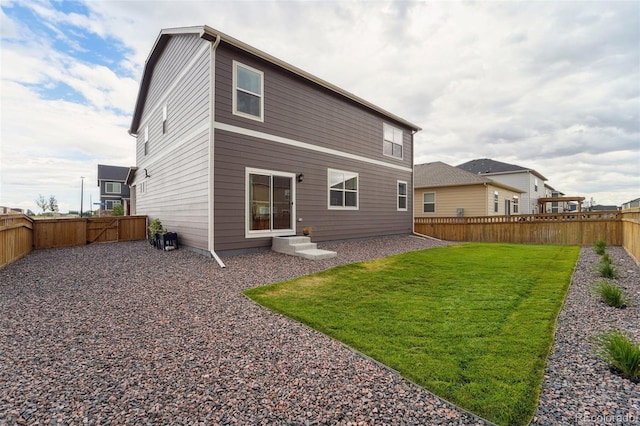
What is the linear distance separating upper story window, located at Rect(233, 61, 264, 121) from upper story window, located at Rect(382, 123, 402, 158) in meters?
6.54

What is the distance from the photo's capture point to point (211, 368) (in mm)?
2551

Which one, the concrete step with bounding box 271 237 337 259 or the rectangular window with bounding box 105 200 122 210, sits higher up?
the rectangular window with bounding box 105 200 122 210

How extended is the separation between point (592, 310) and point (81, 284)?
8.11 metres

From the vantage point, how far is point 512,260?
790cm

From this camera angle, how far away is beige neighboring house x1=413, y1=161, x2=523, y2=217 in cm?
1744

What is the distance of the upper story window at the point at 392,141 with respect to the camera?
13.3 meters

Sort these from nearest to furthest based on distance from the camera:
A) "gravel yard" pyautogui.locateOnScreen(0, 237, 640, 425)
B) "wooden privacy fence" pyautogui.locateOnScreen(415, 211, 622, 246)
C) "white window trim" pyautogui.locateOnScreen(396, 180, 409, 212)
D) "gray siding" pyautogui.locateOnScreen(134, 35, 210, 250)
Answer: "gravel yard" pyautogui.locateOnScreen(0, 237, 640, 425), "gray siding" pyautogui.locateOnScreen(134, 35, 210, 250), "wooden privacy fence" pyautogui.locateOnScreen(415, 211, 622, 246), "white window trim" pyautogui.locateOnScreen(396, 180, 409, 212)

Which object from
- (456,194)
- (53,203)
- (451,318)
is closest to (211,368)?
(451,318)

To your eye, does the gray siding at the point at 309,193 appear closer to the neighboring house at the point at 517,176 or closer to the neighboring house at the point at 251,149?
the neighboring house at the point at 251,149

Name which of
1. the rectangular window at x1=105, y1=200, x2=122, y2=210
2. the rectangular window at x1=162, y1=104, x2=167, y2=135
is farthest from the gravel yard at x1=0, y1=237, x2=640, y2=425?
the rectangular window at x1=105, y1=200, x2=122, y2=210

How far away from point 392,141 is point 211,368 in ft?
42.1

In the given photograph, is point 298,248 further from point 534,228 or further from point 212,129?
point 534,228

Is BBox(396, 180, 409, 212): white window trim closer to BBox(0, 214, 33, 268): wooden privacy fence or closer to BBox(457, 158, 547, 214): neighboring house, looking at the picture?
BBox(0, 214, 33, 268): wooden privacy fence

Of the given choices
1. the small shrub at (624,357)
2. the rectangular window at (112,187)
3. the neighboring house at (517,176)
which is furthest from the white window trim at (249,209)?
the rectangular window at (112,187)
